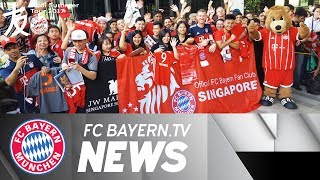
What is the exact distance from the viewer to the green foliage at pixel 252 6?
7.07 feet

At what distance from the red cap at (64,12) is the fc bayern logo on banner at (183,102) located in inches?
33.3

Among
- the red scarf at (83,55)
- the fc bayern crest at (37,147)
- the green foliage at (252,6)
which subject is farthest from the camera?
the fc bayern crest at (37,147)

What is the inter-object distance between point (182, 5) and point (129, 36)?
0.41 m

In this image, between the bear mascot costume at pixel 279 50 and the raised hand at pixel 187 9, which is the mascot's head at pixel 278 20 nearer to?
the bear mascot costume at pixel 279 50

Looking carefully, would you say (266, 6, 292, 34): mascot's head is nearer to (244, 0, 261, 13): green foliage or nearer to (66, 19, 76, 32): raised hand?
(244, 0, 261, 13): green foliage

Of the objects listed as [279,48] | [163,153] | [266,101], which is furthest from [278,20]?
[163,153]

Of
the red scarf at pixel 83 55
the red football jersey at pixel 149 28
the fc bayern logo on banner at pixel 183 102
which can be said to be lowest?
the fc bayern logo on banner at pixel 183 102

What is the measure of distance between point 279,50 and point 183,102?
0.69 metres

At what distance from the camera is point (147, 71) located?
7.80 ft

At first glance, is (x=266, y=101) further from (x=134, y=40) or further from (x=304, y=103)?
(x=134, y=40)

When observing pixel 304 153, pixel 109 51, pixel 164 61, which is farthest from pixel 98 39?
pixel 304 153

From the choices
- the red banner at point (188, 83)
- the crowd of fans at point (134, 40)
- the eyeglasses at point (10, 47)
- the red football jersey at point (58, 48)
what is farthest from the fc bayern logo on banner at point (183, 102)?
the eyeglasses at point (10, 47)

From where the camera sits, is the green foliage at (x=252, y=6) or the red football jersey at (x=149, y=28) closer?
the green foliage at (x=252, y=6)

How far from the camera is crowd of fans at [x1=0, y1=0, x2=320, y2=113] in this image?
2.19m
